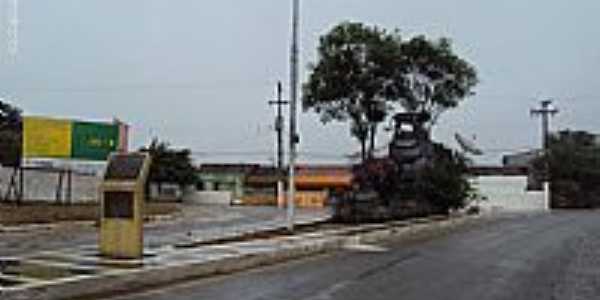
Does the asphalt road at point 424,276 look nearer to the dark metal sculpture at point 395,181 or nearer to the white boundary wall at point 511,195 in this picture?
the dark metal sculpture at point 395,181

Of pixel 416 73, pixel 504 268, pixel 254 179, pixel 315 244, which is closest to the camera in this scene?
pixel 504 268

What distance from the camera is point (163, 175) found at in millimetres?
94688

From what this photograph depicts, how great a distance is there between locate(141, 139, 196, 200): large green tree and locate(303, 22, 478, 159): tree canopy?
48008 millimetres

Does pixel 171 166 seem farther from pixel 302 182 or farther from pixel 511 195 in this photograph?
pixel 511 195

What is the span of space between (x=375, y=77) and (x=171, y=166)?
2059 inches

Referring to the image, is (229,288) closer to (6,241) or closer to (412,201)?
(6,241)

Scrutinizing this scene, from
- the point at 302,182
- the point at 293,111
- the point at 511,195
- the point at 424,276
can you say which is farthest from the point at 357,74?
the point at 302,182

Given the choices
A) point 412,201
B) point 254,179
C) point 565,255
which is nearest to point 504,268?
point 565,255

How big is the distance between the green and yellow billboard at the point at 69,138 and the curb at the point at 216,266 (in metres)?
18.0

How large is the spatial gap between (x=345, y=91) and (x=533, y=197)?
51321 millimetres

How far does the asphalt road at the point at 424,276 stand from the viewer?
54.8ft

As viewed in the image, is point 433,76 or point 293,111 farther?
point 433,76

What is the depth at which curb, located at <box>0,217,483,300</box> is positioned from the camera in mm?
14938

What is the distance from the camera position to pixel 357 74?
4466 centimetres
